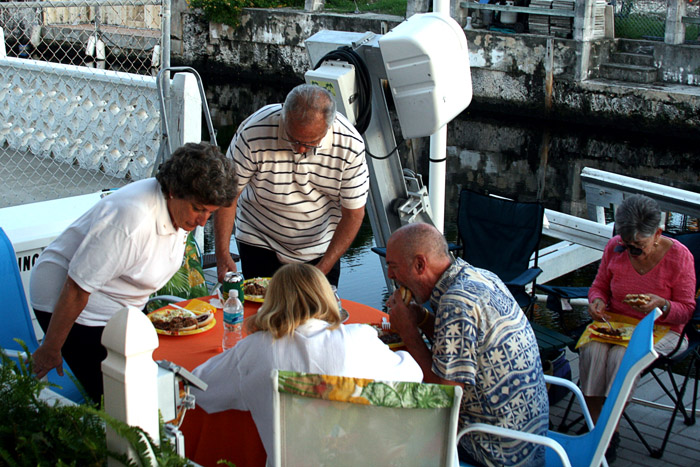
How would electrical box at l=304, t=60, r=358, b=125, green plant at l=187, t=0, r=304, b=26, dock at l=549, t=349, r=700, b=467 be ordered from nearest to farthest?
dock at l=549, t=349, r=700, b=467
electrical box at l=304, t=60, r=358, b=125
green plant at l=187, t=0, r=304, b=26

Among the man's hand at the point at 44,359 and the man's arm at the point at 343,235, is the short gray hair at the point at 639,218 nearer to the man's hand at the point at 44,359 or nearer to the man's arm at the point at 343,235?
the man's arm at the point at 343,235

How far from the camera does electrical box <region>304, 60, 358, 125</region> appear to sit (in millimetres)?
4477

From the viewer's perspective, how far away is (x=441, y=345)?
255 centimetres

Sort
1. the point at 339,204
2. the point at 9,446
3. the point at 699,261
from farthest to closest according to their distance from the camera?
the point at 699,261, the point at 339,204, the point at 9,446

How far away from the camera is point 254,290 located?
11.4ft

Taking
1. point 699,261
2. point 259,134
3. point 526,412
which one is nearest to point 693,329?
point 699,261

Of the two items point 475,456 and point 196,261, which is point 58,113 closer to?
point 196,261

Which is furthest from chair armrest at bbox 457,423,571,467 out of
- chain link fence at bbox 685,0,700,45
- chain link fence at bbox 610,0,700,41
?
chain link fence at bbox 610,0,700,41

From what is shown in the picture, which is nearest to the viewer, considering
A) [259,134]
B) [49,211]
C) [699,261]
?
[259,134]

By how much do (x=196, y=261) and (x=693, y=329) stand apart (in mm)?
2624

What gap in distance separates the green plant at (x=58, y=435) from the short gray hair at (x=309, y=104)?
1919 mm

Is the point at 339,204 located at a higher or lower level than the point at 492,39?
lower

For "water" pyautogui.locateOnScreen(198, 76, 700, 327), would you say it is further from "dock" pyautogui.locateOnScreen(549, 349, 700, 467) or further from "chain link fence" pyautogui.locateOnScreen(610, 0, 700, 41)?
"dock" pyautogui.locateOnScreen(549, 349, 700, 467)

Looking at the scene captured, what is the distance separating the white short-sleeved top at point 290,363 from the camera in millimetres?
2314
